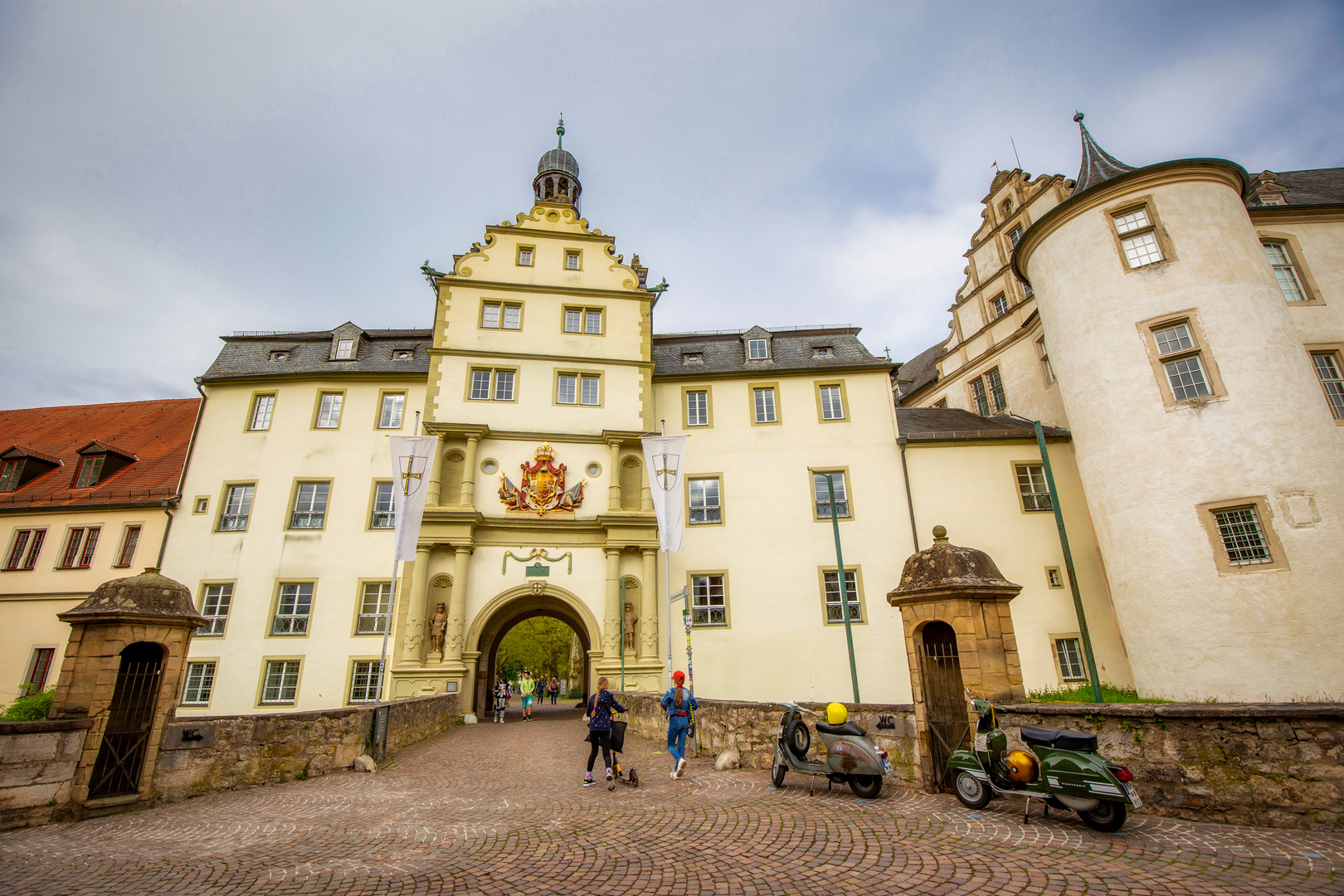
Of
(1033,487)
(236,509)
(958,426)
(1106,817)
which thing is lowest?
(1106,817)

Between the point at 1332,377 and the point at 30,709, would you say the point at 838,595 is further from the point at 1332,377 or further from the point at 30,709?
the point at 30,709

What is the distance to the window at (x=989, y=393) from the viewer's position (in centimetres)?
2431

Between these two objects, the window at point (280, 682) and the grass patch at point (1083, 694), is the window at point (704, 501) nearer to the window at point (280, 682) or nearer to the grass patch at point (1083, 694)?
the grass patch at point (1083, 694)

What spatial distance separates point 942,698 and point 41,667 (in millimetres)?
25436

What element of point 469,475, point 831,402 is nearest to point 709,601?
point 831,402

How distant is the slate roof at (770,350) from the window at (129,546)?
17519 mm

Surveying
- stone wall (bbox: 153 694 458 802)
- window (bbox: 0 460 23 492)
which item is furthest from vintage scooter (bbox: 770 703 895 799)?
window (bbox: 0 460 23 492)

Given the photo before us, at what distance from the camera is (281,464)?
20156 millimetres

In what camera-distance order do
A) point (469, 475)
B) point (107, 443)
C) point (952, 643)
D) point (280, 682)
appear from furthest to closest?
1. point (107, 443)
2. point (469, 475)
3. point (280, 682)
4. point (952, 643)

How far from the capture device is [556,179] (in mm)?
27172

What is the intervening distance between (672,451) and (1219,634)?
12399 mm

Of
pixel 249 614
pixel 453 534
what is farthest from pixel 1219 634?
pixel 249 614

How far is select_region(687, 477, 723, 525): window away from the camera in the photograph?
20094 mm

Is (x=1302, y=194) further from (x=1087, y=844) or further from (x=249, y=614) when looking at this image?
(x=249, y=614)
